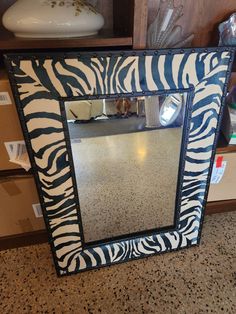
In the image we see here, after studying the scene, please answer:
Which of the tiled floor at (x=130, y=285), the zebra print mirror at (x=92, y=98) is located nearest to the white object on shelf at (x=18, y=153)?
the zebra print mirror at (x=92, y=98)

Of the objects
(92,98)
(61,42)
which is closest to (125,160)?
(92,98)

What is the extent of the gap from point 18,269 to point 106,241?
452mm

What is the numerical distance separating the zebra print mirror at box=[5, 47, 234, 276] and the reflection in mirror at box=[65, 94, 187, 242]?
0.04 m

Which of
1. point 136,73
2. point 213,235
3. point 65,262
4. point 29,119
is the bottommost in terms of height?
point 213,235

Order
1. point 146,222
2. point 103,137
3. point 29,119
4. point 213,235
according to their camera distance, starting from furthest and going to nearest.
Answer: point 213,235
point 146,222
point 103,137
point 29,119

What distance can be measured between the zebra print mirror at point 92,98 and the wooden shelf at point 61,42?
0.20 feet

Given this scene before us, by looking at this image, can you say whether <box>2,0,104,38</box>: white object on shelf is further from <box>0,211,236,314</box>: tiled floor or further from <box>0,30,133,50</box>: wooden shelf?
<box>0,211,236,314</box>: tiled floor

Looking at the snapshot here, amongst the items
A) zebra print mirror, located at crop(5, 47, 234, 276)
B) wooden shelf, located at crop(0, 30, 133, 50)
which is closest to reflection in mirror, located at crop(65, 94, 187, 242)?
zebra print mirror, located at crop(5, 47, 234, 276)

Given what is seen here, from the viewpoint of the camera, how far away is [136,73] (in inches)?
32.9

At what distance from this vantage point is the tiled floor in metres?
1.05

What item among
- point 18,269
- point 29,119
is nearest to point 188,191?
point 29,119

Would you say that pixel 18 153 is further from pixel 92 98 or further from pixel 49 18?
pixel 49 18

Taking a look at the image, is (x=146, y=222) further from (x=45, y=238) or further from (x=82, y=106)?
(x=82, y=106)

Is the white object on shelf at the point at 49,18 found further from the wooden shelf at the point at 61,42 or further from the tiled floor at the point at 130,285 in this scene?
the tiled floor at the point at 130,285
